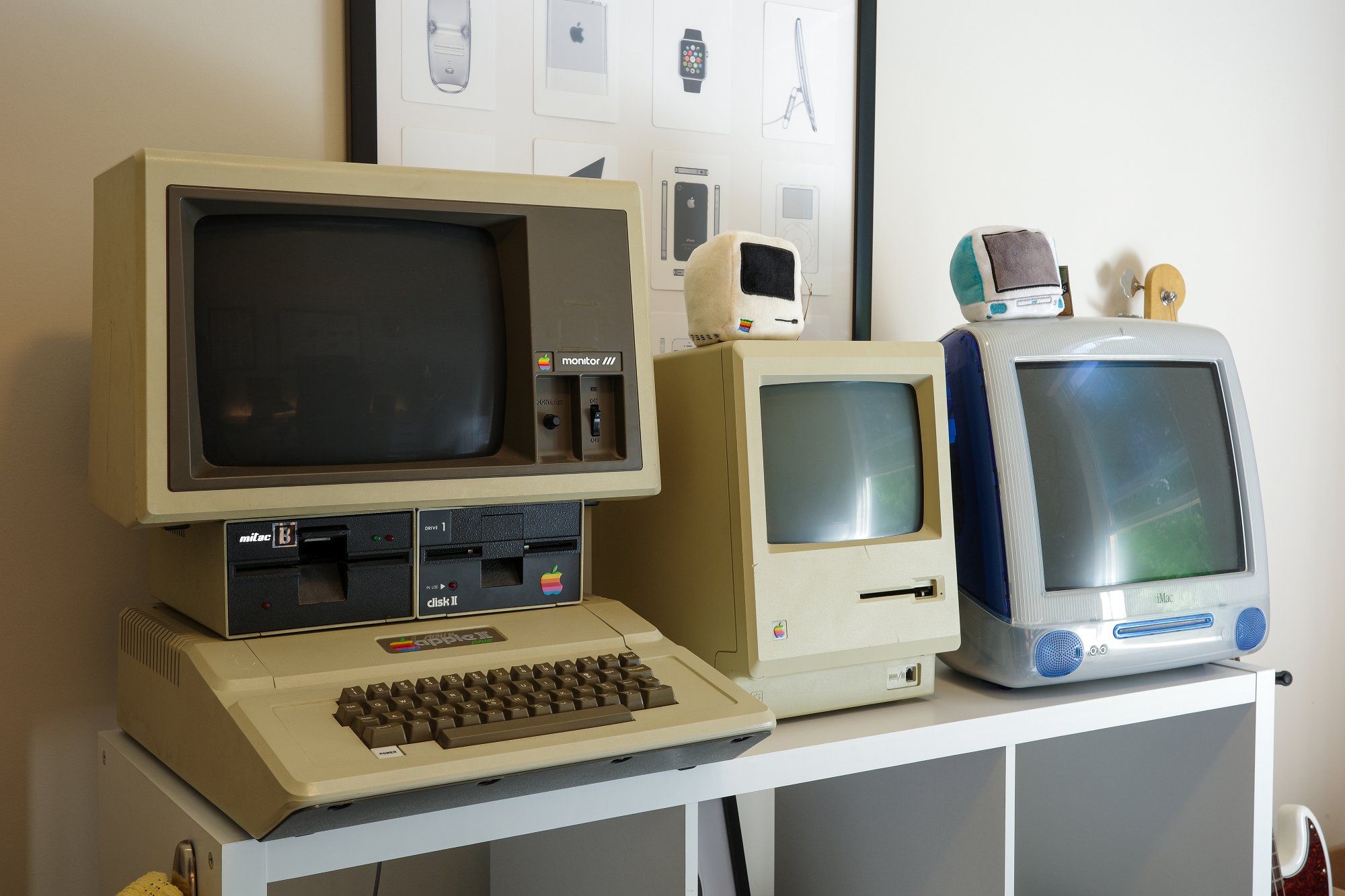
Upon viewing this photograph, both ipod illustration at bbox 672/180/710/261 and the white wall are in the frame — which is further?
the white wall

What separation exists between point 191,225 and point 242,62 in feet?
1.62

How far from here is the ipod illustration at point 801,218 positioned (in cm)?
166

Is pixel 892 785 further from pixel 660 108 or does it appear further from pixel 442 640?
pixel 660 108

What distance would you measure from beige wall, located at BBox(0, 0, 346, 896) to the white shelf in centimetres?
20

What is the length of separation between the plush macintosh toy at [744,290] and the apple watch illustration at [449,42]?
0.45 m

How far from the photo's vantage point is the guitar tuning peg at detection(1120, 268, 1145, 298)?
2.01 m

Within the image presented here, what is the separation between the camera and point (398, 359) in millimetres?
1030

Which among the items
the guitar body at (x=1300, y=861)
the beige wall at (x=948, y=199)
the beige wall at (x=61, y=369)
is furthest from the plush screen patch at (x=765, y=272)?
the guitar body at (x=1300, y=861)

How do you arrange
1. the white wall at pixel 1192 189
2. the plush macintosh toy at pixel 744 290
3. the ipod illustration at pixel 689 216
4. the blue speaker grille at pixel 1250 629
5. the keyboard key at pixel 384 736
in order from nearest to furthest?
the keyboard key at pixel 384 736, the plush macintosh toy at pixel 744 290, the blue speaker grille at pixel 1250 629, the ipod illustration at pixel 689 216, the white wall at pixel 1192 189

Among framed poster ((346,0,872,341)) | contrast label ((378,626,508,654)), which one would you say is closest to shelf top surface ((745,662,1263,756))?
contrast label ((378,626,508,654))

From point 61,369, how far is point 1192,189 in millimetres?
1993

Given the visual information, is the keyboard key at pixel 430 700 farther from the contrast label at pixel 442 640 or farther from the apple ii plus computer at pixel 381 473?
the contrast label at pixel 442 640

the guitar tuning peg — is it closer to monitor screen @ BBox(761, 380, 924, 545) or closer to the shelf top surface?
the shelf top surface

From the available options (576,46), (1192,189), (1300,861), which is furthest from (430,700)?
(1192,189)
